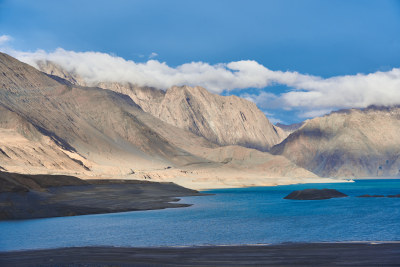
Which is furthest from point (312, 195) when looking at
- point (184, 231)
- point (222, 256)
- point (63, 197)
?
point (222, 256)

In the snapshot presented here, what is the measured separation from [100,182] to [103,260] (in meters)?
104

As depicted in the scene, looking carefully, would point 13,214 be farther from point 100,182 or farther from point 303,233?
point 100,182

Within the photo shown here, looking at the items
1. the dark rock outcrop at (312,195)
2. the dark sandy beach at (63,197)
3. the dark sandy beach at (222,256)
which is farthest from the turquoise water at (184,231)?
the dark rock outcrop at (312,195)

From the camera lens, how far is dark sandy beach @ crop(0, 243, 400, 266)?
2723 cm

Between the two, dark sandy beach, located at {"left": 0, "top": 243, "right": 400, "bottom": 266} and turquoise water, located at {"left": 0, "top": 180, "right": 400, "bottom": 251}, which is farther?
turquoise water, located at {"left": 0, "top": 180, "right": 400, "bottom": 251}

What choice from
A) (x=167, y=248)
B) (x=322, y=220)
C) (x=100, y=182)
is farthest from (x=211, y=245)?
(x=100, y=182)

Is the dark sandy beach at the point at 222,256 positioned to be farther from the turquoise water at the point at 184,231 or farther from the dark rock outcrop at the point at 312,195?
the dark rock outcrop at the point at 312,195

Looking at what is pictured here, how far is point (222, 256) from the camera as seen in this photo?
99.2ft

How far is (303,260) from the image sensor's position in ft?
90.6

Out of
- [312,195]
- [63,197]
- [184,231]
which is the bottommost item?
[184,231]

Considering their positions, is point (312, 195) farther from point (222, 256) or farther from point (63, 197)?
point (222, 256)

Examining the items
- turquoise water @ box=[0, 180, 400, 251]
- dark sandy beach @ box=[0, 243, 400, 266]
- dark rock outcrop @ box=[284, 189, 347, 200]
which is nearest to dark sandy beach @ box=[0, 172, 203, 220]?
turquoise water @ box=[0, 180, 400, 251]

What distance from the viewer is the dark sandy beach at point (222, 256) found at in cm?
2723

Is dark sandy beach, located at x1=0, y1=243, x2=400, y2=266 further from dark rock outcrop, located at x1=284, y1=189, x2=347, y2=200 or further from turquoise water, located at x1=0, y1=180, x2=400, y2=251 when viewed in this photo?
dark rock outcrop, located at x1=284, y1=189, x2=347, y2=200
